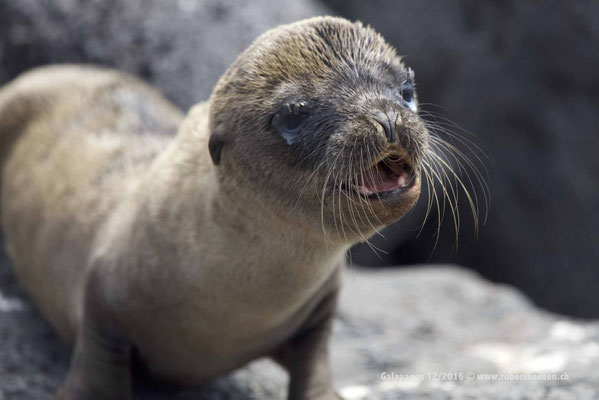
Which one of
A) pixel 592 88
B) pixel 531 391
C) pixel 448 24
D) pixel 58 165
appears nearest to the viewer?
pixel 531 391

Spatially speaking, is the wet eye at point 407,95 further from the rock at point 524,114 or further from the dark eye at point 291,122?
the rock at point 524,114

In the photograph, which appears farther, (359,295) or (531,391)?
(359,295)

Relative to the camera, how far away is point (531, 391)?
4.05 metres

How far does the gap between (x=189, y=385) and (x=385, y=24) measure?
590cm

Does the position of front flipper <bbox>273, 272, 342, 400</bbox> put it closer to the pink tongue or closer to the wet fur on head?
the wet fur on head

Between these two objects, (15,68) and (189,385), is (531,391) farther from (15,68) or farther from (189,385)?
(15,68)

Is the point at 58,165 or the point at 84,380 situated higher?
the point at 58,165

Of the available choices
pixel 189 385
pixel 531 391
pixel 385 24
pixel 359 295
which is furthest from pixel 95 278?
pixel 385 24

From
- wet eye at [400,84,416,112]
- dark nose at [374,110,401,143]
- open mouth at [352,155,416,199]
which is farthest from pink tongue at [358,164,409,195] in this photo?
wet eye at [400,84,416,112]

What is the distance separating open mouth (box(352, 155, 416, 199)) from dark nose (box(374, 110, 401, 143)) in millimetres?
134

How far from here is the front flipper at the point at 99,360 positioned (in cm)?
376

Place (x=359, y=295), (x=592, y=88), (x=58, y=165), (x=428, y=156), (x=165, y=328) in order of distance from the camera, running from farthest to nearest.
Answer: (x=592, y=88)
(x=359, y=295)
(x=58, y=165)
(x=165, y=328)
(x=428, y=156)

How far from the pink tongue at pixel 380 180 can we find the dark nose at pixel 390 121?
170mm

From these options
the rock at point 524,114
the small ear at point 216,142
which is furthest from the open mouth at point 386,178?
the rock at point 524,114
